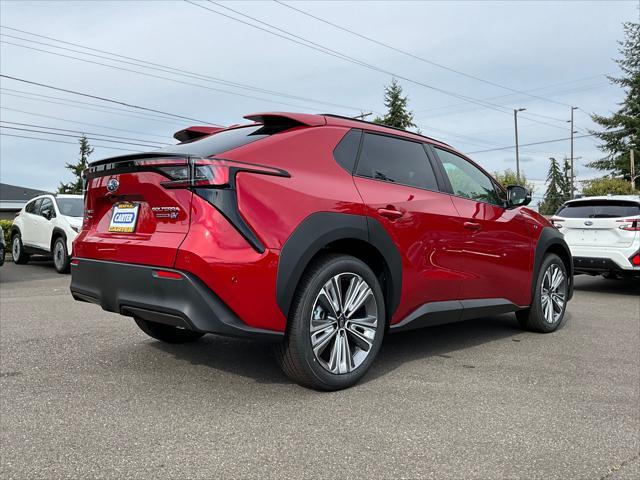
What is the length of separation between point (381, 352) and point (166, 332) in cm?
177

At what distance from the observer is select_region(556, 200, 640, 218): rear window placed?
28.6 feet

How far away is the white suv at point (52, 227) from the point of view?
1162 centimetres

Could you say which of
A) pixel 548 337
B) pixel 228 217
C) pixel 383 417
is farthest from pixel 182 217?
pixel 548 337

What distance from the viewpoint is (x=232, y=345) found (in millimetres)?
4801

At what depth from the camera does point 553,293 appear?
5871 millimetres

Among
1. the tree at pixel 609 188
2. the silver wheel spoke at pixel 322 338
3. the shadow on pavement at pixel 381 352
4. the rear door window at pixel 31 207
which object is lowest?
the shadow on pavement at pixel 381 352

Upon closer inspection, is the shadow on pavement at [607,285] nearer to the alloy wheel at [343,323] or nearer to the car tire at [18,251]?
the alloy wheel at [343,323]

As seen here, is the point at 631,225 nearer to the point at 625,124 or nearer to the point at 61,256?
the point at 61,256

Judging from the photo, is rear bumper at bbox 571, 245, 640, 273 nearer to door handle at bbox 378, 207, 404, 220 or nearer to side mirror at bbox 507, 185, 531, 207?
side mirror at bbox 507, 185, 531, 207

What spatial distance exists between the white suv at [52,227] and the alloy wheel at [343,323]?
28.3ft

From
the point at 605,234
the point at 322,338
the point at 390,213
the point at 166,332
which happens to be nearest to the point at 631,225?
the point at 605,234

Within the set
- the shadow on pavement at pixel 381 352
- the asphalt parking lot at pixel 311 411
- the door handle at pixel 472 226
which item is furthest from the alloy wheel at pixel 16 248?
the door handle at pixel 472 226

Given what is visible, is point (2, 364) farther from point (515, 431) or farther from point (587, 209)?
point (587, 209)

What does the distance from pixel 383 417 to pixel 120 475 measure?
1.42 metres
